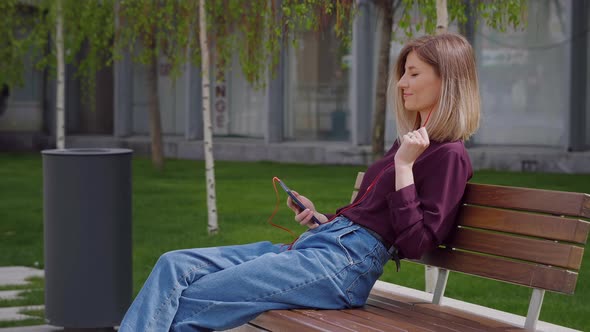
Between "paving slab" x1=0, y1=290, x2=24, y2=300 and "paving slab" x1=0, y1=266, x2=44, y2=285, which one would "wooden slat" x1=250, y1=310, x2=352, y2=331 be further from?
"paving slab" x1=0, y1=266, x2=44, y2=285

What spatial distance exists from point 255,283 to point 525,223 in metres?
1.04

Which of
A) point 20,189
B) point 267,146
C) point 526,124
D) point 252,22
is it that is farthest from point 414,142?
point 267,146

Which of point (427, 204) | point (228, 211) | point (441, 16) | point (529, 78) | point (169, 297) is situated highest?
point (441, 16)

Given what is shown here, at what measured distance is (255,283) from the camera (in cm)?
398

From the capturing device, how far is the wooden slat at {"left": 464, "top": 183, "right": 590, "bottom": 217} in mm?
3932

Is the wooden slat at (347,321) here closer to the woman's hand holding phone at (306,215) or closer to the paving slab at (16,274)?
the woman's hand holding phone at (306,215)

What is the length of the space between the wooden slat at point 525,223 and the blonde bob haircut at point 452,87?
344 mm

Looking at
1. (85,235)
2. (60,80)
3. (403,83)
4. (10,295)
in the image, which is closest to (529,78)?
(60,80)


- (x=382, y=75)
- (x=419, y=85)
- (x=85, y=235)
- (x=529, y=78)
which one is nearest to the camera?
(x=419, y=85)

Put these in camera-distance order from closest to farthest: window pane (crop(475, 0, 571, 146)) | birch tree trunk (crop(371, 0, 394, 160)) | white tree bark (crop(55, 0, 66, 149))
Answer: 1. white tree bark (crop(55, 0, 66, 149))
2. birch tree trunk (crop(371, 0, 394, 160))
3. window pane (crop(475, 0, 571, 146))

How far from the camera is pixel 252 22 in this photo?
36.3 feet

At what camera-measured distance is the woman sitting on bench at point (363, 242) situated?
12.9 feet

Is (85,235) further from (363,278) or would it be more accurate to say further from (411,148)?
(411,148)

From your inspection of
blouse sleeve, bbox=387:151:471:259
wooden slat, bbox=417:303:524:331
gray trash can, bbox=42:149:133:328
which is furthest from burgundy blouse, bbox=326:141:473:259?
gray trash can, bbox=42:149:133:328
